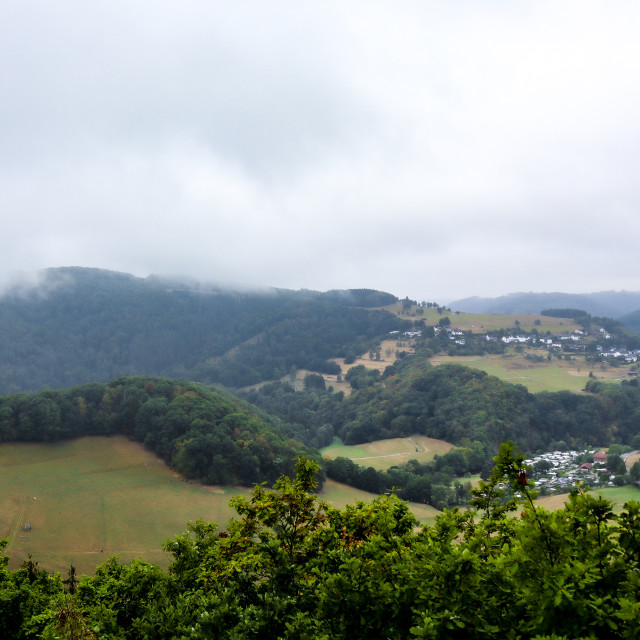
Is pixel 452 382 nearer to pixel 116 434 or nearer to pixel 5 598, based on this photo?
pixel 116 434

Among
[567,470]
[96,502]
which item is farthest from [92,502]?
[567,470]

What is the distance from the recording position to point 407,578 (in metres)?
8.60

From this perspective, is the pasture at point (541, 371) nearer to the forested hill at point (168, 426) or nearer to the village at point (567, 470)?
the village at point (567, 470)

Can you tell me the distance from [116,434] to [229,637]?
83831 mm

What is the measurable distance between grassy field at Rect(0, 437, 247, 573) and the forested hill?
238cm

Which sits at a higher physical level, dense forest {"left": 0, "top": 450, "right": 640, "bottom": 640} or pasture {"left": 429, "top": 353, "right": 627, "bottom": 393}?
dense forest {"left": 0, "top": 450, "right": 640, "bottom": 640}

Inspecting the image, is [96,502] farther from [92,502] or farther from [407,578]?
[407,578]

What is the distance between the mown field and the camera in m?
48.1

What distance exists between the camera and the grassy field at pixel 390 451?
332 ft

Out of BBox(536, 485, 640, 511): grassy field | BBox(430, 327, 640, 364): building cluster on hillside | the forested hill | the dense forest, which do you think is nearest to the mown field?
the forested hill

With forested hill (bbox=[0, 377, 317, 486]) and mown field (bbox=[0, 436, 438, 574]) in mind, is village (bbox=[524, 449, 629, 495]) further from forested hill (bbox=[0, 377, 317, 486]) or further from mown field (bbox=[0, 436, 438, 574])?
forested hill (bbox=[0, 377, 317, 486])

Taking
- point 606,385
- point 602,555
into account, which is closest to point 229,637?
point 602,555

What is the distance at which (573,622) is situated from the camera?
6680mm

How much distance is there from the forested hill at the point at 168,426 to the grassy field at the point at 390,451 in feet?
71.9
